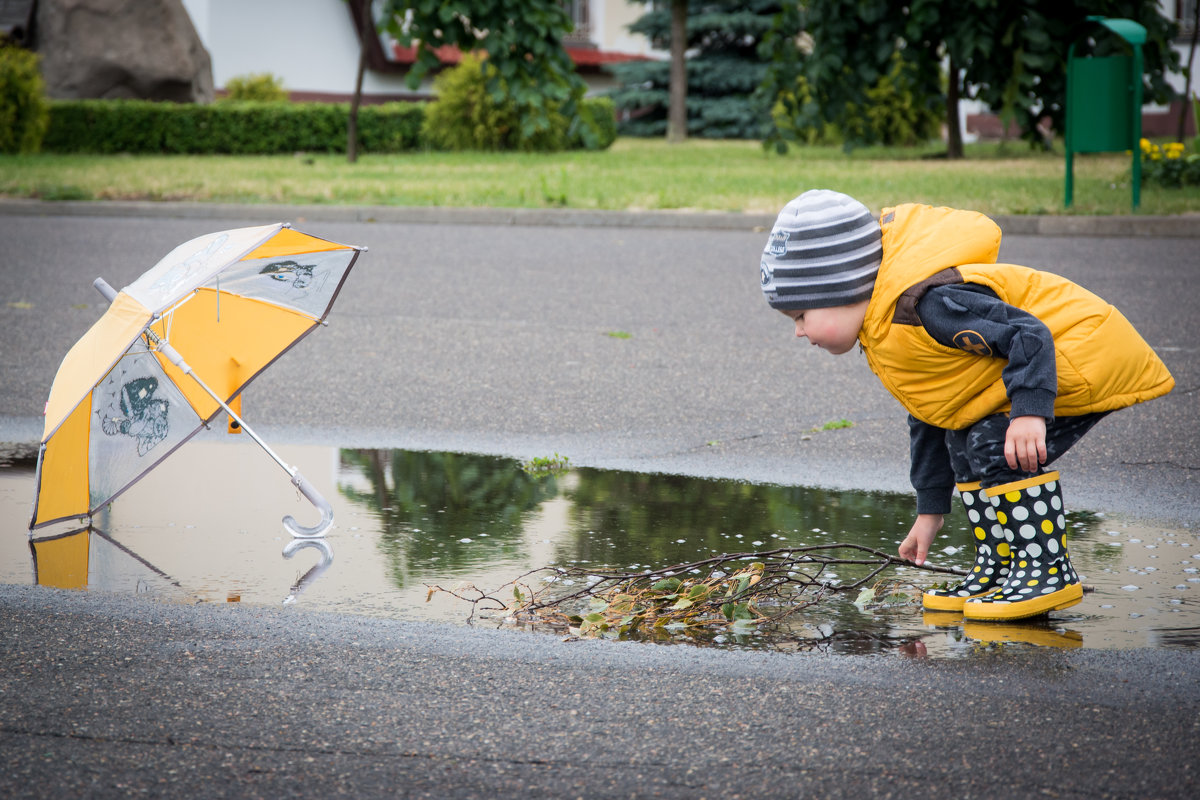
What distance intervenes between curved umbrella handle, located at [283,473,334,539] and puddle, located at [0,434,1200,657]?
44 millimetres

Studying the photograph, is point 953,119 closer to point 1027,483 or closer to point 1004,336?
point 1027,483

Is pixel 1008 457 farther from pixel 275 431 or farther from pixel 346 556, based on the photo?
pixel 275 431

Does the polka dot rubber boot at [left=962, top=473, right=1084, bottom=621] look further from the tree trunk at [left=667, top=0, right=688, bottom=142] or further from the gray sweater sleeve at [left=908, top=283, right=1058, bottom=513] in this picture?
the tree trunk at [left=667, top=0, right=688, bottom=142]

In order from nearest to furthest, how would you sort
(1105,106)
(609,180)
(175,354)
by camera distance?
(175,354)
(1105,106)
(609,180)

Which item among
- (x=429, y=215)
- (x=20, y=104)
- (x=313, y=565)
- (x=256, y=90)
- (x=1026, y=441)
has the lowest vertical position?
(x=313, y=565)

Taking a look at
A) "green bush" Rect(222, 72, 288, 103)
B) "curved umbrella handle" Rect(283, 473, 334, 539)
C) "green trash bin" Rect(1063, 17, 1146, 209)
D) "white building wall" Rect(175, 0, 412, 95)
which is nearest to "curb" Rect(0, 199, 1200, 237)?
"green trash bin" Rect(1063, 17, 1146, 209)

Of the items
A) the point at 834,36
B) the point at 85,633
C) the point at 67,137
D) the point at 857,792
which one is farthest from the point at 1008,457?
the point at 67,137

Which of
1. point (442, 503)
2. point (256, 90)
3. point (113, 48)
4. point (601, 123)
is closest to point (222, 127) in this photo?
point (113, 48)

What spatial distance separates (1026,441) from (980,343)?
0.23 metres

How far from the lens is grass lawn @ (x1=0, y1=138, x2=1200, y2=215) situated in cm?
1268

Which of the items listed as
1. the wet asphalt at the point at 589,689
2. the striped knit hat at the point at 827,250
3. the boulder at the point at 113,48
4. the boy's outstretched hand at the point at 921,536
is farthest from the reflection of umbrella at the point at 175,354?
the boulder at the point at 113,48

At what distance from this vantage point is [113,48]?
23109 millimetres

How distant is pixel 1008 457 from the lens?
2.72 metres

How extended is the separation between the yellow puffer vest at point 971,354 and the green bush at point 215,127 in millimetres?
20794
